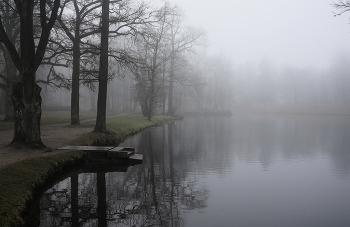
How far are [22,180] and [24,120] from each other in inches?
146

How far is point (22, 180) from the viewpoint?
7.15 meters

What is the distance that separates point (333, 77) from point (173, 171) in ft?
235

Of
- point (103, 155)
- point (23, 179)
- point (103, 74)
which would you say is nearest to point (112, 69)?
point (103, 74)

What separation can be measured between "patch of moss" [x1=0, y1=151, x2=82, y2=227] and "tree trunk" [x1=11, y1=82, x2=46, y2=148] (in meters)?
1.18

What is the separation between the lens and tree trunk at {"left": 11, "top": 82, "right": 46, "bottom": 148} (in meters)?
10.3

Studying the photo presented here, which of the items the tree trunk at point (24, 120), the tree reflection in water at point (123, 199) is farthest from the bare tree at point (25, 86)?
the tree reflection in water at point (123, 199)

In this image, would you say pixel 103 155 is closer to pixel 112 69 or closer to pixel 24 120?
pixel 24 120

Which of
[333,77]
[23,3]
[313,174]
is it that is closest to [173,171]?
[313,174]

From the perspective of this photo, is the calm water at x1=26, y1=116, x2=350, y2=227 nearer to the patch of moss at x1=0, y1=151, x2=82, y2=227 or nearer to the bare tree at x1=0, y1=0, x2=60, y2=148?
the patch of moss at x1=0, y1=151, x2=82, y2=227

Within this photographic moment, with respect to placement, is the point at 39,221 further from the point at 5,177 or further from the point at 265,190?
the point at 265,190

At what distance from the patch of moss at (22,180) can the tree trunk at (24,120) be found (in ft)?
3.87

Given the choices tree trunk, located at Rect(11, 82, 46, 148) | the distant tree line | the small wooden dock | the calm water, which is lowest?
the calm water

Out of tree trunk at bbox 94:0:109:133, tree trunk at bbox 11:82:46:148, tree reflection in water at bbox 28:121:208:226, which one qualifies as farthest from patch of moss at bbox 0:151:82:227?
tree trunk at bbox 94:0:109:133

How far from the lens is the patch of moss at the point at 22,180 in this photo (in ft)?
17.9
